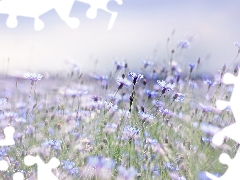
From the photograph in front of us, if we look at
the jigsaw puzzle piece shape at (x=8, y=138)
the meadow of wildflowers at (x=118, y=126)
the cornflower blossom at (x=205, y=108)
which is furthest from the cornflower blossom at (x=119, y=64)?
the jigsaw puzzle piece shape at (x=8, y=138)

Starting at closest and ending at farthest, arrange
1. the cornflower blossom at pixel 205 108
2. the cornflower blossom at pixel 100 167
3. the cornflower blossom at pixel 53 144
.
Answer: the cornflower blossom at pixel 100 167, the cornflower blossom at pixel 53 144, the cornflower blossom at pixel 205 108

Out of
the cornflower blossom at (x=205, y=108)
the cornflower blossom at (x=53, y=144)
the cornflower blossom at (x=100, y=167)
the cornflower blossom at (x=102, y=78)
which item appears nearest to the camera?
the cornflower blossom at (x=100, y=167)

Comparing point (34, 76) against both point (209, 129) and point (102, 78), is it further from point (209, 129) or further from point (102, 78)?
point (209, 129)

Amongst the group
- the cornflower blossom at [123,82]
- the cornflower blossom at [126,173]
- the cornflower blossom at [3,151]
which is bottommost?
the cornflower blossom at [3,151]

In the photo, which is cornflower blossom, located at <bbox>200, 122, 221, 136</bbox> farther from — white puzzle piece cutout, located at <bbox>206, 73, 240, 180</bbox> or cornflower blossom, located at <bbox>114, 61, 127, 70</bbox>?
cornflower blossom, located at <bbox>114, 61, 127, 70</bbox>

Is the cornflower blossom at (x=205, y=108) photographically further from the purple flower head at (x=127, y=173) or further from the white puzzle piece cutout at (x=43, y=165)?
the white puzzle piece cutout at (x=43, y=165)

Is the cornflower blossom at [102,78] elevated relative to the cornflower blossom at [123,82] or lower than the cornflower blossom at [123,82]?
lower

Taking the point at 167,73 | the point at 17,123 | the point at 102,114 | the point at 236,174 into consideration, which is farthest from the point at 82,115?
the point at 236,174
